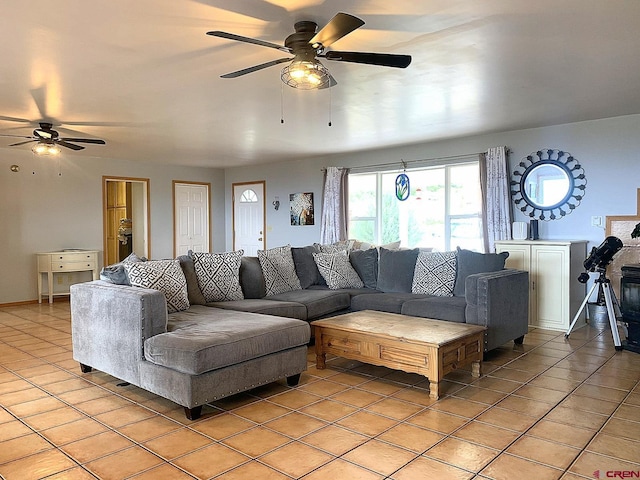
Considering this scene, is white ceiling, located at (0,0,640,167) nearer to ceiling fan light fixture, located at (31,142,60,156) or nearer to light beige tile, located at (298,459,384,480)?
ceiling fan light fixture, located at (31,142,60,156)

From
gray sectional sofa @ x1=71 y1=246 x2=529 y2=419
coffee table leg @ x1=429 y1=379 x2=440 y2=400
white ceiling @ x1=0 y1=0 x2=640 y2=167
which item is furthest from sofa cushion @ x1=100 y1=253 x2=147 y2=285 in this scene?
coffee table leg @ x1=429 y1=379 x2=440 y2=400

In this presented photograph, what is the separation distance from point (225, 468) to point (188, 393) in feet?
2.18

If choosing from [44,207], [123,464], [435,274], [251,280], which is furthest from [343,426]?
[44,207]

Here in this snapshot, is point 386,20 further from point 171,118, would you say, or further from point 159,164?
point 159,164

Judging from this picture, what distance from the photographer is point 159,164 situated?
9008 millimetres

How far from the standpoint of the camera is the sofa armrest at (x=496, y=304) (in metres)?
4.00

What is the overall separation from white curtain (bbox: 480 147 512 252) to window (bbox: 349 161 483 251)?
0.19 m

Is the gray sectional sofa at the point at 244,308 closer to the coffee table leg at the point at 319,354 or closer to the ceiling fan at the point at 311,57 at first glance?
the coffee table leg at the point at 319,354

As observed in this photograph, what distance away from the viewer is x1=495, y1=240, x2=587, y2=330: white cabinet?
17.3ft

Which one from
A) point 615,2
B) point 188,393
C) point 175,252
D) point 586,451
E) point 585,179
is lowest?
point 586,451

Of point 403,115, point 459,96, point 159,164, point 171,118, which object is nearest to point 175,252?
point 159,164

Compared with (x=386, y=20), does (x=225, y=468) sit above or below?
below

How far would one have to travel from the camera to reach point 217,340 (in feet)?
9.86

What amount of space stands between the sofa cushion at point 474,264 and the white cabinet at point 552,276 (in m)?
0.99
